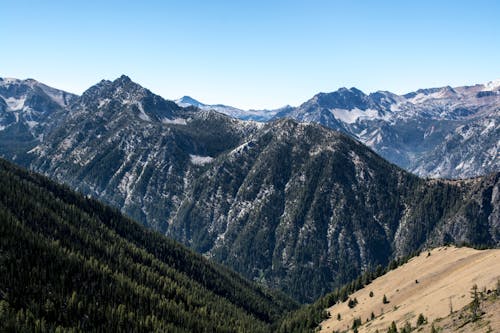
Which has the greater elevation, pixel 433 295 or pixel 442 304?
pixel 442 304

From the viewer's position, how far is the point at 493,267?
506 feet

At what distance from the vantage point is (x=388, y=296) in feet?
644

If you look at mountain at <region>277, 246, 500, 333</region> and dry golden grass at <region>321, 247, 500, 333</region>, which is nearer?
mountain at <region>277, 246, 500, 333</region>

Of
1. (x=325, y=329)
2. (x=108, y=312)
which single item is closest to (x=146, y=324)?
(x=108, y=312)

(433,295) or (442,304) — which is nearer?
(442,304)

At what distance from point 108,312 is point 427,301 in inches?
4789

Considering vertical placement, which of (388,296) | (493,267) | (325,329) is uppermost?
(493,267)

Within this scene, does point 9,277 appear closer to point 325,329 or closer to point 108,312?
point 108,312

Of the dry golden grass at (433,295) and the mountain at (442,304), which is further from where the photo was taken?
the dry golden grass at (433,295)

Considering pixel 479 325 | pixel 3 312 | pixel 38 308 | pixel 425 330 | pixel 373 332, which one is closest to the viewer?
pixel 479 325

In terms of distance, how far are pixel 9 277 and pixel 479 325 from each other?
563 feet

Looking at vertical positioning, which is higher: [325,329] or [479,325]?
[479,325]

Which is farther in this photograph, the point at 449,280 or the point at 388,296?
the point at 388,296

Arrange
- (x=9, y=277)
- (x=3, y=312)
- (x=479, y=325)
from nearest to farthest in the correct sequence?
(x=479, y=325) → (x=3, y=312) → (x=9, y=277)
